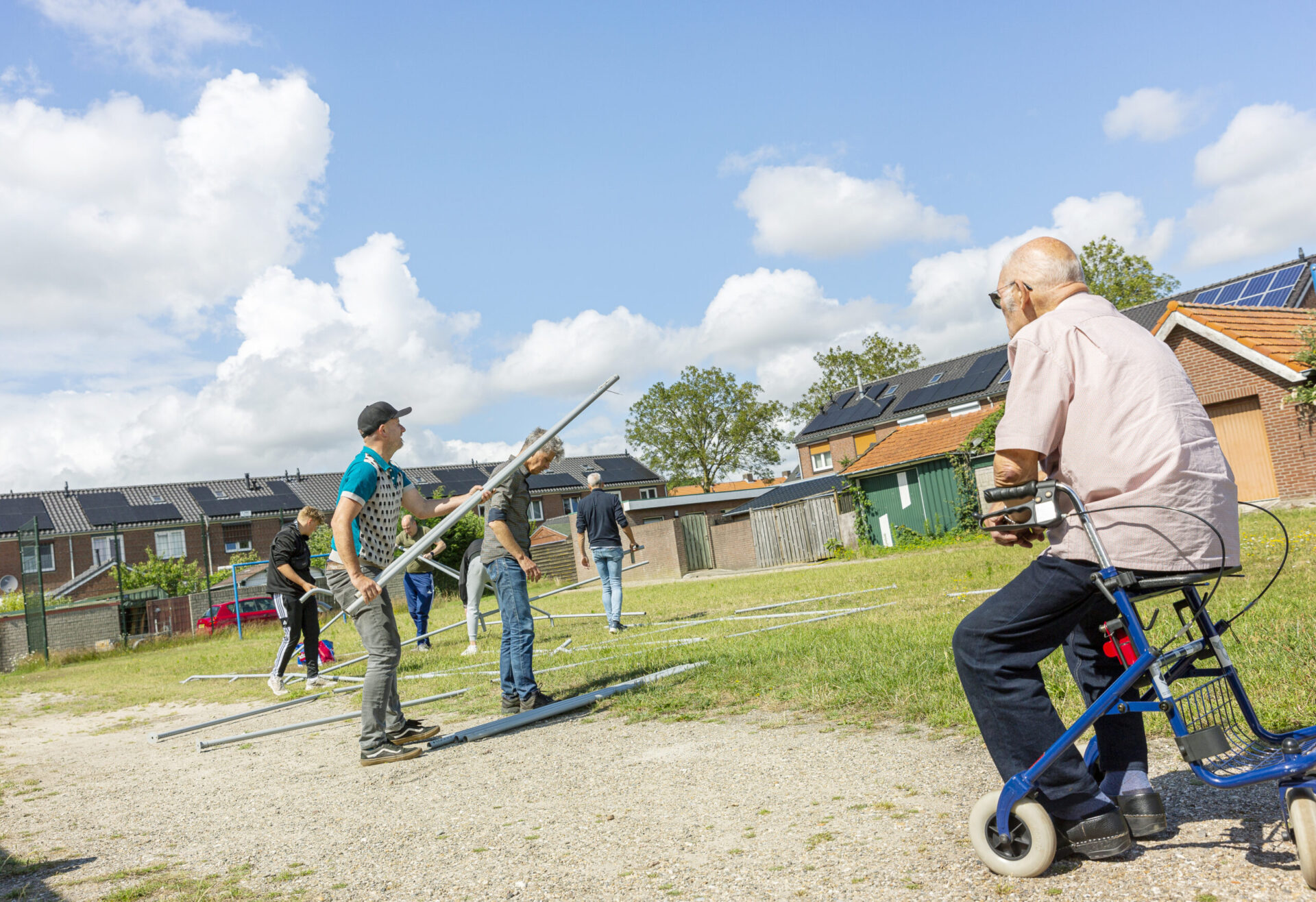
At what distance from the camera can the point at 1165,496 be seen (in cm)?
235

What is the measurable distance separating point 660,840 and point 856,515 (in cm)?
2757

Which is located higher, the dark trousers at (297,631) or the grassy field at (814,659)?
the dark trousers at (297,631)

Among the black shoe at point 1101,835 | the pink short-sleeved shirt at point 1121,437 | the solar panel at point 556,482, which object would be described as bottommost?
the black shoe at point 1101,835

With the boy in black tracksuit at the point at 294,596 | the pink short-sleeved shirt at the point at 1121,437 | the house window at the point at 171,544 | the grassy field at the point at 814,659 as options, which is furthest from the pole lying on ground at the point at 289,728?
the house window at the point at 171,544

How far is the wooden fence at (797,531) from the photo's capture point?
29.6 m

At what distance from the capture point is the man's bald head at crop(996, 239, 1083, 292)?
2.70 m

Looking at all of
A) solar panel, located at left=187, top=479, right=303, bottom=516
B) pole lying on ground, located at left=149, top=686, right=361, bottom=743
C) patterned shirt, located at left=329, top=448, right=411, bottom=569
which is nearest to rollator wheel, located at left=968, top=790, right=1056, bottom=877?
patterned shirt, located at left=329, top=448, right=411, bottom=569

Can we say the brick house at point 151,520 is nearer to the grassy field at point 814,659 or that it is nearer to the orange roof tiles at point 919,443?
the orange roof tiles at point 919,443

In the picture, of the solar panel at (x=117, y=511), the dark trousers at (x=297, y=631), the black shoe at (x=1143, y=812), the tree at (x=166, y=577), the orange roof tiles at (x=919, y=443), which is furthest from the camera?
the solar panel at (x=117, y=511)

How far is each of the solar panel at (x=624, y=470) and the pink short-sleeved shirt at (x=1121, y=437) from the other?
65081mm

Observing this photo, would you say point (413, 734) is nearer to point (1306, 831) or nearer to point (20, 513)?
point (1306, 831)

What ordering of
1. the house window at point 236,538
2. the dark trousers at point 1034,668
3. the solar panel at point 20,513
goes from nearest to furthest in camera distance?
the dark trousers at point 1034,668
the solar panel at point 20,513
the house window at point 236,538

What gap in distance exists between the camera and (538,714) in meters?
5.97

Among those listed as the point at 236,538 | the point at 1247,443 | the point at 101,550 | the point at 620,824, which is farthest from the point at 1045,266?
the point at 101,550
